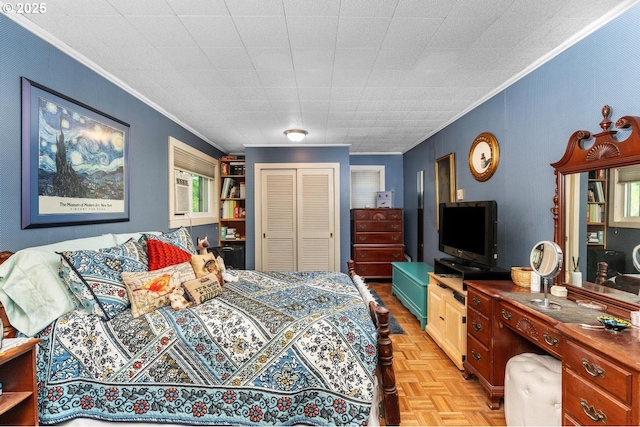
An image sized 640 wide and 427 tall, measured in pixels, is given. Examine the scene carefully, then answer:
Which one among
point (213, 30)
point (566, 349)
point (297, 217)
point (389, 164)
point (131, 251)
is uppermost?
point (213, 30)

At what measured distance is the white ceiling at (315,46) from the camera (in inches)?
63.7

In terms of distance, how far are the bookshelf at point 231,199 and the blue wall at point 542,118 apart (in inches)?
142

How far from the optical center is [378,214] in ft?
17.3

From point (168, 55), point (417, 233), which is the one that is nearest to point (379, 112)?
point (168, 55)

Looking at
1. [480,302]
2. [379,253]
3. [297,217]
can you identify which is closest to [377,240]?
[379,253]

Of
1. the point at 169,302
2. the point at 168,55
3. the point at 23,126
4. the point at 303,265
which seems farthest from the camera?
the point at 303,265

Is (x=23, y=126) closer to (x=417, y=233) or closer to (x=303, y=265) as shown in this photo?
(x=303, y=265)

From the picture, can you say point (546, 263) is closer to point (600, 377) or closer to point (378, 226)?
point (600, 377)

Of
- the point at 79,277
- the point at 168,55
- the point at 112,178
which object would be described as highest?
the point at 168,55

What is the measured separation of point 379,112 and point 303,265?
9.15 feet

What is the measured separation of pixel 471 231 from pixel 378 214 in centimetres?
255

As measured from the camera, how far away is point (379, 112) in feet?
10.9

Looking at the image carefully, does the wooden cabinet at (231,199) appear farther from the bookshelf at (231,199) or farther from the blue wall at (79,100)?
the blue wall at (79,100)

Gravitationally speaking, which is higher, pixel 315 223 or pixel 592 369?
pixel 315 223
